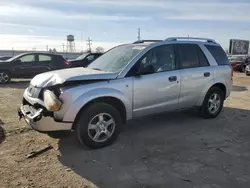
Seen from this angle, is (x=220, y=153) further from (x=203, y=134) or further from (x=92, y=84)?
(x=92, y=84)

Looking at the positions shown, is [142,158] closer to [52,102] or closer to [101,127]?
[101,127]

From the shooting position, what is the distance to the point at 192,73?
6328mm

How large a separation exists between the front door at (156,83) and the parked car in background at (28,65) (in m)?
10.7

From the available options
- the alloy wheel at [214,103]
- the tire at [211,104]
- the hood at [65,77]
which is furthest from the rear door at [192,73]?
the hood at [65,77]

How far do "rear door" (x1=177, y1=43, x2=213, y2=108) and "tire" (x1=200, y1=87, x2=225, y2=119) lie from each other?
33cm

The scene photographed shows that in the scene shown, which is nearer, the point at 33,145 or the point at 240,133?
the point at 33,145

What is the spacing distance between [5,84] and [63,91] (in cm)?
1098

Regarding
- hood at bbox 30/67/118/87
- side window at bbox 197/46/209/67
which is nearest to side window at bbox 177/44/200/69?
side window at bbox 197/46/209/67

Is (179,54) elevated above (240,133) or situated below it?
above

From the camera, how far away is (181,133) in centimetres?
599

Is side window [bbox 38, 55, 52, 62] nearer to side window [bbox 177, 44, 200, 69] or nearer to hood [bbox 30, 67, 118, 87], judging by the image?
side window [bbox 177, 44, 200, 69]

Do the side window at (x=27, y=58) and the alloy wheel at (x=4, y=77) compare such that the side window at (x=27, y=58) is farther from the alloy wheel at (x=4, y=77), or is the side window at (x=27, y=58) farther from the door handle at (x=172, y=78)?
the door handle at (x=172, y=78)

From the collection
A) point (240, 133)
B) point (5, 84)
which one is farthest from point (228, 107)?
point (5, 84)

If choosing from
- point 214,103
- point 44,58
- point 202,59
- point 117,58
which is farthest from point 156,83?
point 44,58
